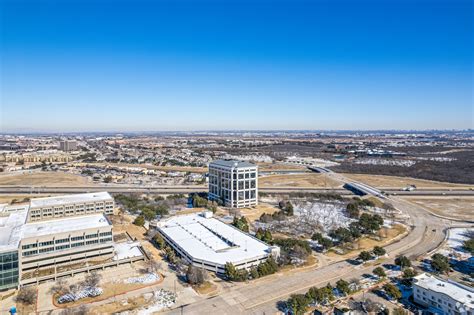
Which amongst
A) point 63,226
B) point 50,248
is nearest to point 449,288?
point 50,248

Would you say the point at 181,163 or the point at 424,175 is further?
the point at 181,163

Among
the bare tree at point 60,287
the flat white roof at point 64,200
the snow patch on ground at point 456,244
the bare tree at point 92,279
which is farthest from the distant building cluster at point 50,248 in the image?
the snow patch on ground at point 456,244

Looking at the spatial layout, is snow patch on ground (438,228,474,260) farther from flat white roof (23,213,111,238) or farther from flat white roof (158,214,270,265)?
flat white roof (23,213,111,238)

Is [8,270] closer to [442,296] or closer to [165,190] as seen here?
[442,296]

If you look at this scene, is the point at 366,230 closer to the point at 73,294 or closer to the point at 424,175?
the point at 73,294

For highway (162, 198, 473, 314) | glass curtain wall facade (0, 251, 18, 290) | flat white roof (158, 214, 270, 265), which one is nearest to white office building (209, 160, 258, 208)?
flat white roof (158, 214, 270, 265)

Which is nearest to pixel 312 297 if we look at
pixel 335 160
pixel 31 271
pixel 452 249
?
pixel 452 249

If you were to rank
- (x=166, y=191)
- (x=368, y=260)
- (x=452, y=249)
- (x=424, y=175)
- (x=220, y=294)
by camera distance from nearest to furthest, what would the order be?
(x=220, y=294) → (x=368, y=260) → (x=452, y=249) → (x=166, y=191) → (x=424, y=175)
